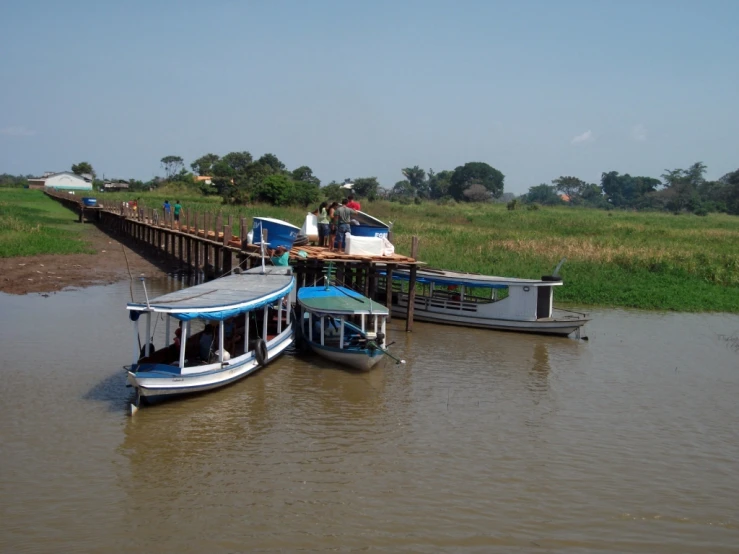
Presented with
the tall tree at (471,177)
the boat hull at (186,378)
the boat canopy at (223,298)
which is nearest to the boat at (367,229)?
the boat canopy at (223,298)

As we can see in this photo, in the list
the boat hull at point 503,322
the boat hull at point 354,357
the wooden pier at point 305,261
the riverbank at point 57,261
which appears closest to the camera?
the boat hull at point 354,357

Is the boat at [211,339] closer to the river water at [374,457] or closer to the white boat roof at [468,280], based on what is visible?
the river water at [374,457]

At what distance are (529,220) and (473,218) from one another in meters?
4.84

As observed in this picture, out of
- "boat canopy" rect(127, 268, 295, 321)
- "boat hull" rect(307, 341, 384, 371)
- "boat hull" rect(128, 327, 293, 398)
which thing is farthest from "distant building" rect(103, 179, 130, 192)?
"boat hull" rect(128, 327, 293, 398)

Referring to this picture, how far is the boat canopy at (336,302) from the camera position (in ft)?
50.4

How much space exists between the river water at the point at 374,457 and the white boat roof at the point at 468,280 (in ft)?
10.8

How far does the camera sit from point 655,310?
2427 cm

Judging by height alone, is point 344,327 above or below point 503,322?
above

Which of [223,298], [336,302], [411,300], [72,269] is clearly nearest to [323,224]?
[411,300]

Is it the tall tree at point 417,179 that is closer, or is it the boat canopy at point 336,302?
the boat canopy at point 336,302

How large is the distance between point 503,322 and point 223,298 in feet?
31.0

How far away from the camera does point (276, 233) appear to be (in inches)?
840

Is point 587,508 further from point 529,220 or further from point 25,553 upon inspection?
point 529,220

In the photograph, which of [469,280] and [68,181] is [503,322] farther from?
[68,181]
